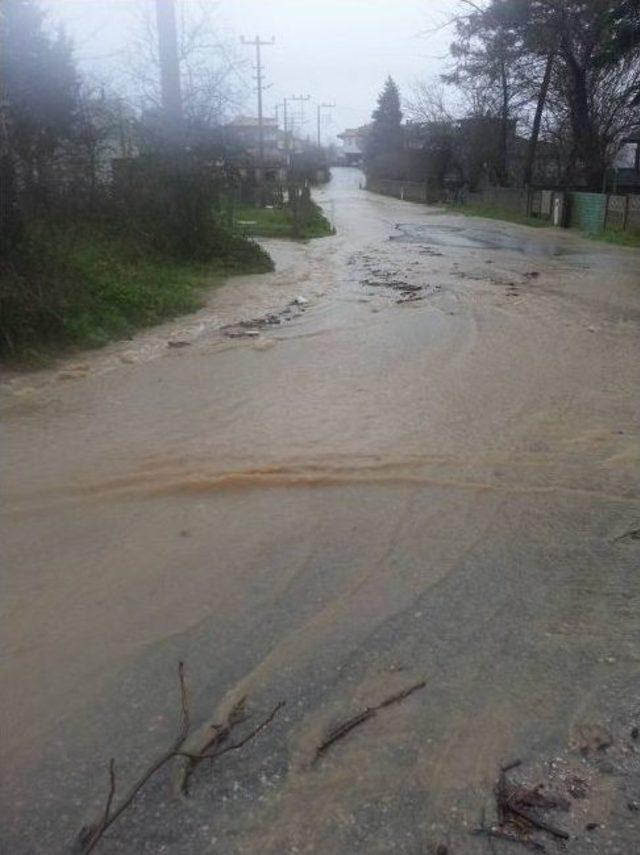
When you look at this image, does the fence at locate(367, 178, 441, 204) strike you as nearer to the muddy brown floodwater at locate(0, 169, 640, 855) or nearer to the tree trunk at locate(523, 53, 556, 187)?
the tree trunk at locate(523, 53, 556, 187)

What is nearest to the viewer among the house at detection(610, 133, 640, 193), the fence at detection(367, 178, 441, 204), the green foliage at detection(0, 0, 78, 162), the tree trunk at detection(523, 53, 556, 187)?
the green foliage at detection(0, 0, 78, 162)

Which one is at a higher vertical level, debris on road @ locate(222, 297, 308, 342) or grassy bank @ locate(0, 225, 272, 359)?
grassy bank @ locate(0, 225, 272, 359)

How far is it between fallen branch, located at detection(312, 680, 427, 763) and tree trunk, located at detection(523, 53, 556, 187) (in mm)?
34745

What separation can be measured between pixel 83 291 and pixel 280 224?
1854 cm

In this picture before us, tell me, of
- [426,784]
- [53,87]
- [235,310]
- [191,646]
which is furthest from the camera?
[53,87]

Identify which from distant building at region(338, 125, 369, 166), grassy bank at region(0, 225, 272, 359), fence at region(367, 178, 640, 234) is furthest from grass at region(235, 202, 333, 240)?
distant building at region(338, 125, 369, 166)

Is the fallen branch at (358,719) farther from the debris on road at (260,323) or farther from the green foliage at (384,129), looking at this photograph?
the green foliage at (384,129)

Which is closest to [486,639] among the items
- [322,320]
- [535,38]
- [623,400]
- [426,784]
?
[426,784]

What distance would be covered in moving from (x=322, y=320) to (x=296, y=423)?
16.1ft

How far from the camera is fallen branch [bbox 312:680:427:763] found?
119 inches

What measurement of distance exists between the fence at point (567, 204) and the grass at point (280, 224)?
9.00m

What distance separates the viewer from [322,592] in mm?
4156

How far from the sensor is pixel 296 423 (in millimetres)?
6789

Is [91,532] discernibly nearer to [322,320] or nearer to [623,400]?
[623,400]
